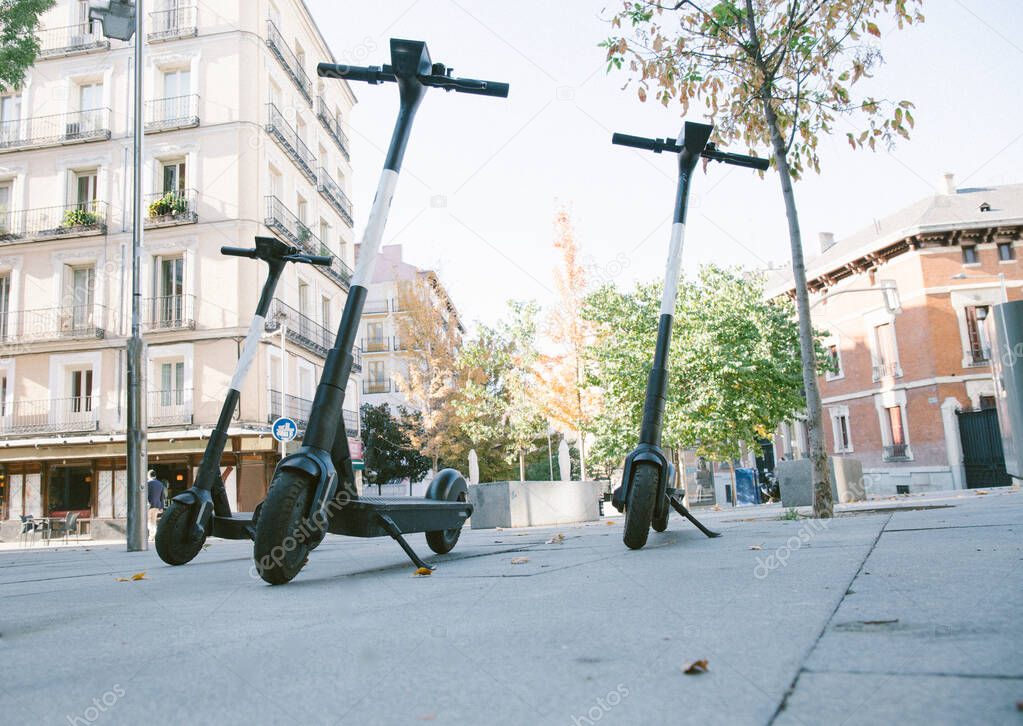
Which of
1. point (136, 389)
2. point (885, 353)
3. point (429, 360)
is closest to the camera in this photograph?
point (136, 389)

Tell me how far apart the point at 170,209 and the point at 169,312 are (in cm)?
325

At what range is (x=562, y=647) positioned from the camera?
2.34 metres

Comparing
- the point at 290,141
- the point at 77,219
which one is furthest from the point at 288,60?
the point at 77,219

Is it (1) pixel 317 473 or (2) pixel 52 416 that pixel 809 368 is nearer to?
(1) pixel 317 473

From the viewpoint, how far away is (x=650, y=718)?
1.65m

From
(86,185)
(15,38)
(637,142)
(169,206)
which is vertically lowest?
(637,142)

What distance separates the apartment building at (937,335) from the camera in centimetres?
3036

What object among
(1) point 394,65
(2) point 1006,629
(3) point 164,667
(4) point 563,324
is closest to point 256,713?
(3) point 164,667

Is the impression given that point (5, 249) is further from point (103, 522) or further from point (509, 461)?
point (509, 461)

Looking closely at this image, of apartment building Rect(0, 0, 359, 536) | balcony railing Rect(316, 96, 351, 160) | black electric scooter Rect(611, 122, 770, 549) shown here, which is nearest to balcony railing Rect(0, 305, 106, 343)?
apartment building Rect(0, 0, 359, 536)

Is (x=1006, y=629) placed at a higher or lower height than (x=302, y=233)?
lower

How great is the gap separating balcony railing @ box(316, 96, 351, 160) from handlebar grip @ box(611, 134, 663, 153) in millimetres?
25254

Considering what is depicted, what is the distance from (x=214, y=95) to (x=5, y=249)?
8361 millimetres

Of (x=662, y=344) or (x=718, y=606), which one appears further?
(x=662, y=344)
